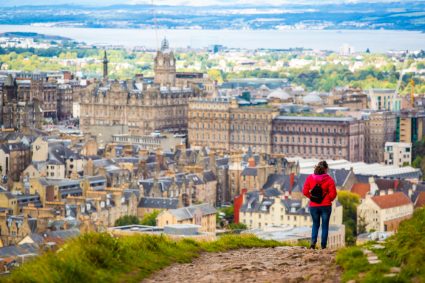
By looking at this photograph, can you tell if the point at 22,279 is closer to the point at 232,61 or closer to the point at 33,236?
the point at 33,236

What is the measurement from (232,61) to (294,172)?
11492cm

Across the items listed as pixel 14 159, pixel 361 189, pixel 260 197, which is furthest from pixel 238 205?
pixel 14 159

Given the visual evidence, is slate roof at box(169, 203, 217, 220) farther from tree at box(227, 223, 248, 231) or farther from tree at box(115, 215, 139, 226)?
tree at box(115, 215, 139, 226)

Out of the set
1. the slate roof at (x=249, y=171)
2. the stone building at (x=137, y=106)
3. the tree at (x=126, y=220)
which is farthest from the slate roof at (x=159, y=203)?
the stone building at (x=137, y=106)

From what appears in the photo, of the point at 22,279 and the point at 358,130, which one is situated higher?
the point at 22,279

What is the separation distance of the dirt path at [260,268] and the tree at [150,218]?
34233 mm

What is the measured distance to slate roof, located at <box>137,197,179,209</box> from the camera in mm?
55500

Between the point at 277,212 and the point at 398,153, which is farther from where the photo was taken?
the point at 398,153

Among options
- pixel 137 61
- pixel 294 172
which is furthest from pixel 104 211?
pixel 137 61

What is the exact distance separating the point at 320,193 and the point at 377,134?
239 feet

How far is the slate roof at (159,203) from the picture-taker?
55500 mm

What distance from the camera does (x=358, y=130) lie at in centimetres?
8738

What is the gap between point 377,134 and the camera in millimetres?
89000

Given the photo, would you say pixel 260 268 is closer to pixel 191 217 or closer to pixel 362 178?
pixel 191 217
